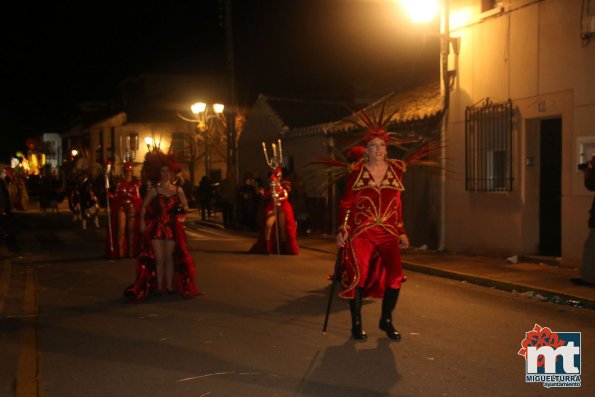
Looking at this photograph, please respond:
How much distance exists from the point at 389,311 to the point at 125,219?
Result: 864 centimetres

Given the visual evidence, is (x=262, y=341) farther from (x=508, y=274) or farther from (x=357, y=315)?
(x=508, y=274)

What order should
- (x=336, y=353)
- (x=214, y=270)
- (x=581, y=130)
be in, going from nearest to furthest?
(x=336, y=353), (x=581, y=130), (x=214, y=270)

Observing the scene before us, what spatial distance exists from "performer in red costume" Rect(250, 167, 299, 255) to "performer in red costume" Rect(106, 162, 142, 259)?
8.68 feet

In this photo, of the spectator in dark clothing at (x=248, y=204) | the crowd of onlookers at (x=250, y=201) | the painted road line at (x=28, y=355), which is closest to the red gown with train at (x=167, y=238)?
the painted road line at (x=28, y=355)

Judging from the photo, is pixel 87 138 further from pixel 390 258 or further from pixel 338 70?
pixel 390 258

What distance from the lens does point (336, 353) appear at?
21.1ft

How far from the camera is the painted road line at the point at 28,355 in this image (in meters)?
5.60

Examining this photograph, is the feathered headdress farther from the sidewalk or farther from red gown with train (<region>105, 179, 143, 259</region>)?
the sidewalk

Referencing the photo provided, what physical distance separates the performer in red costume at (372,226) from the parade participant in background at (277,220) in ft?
24.0

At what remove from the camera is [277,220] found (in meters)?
14.3

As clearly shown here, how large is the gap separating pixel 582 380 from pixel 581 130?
22.3 ft

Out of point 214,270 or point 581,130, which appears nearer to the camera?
point 581,130

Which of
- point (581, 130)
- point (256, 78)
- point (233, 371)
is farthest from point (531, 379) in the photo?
point (256, 78)

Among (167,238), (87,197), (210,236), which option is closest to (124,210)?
(167,238)
